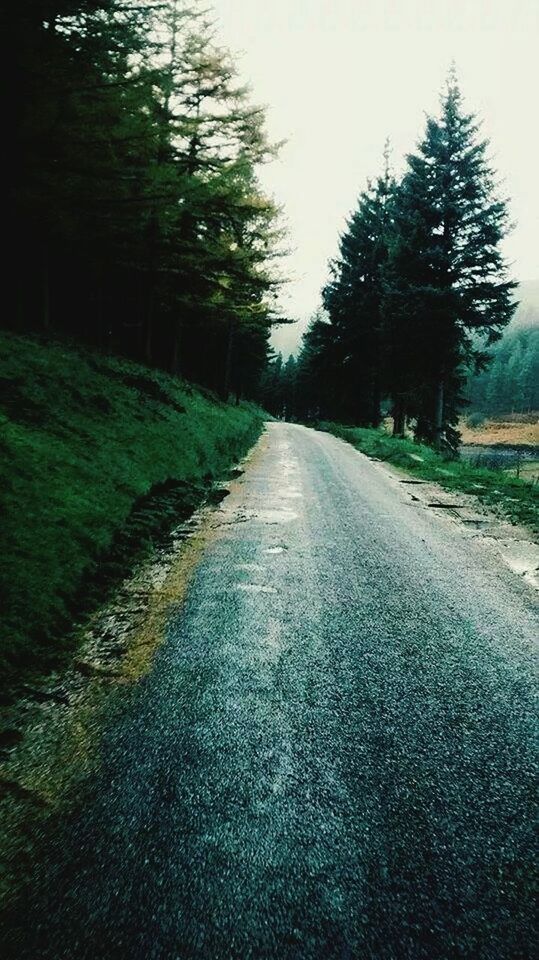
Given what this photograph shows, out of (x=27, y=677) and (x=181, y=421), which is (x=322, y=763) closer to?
(x=27, y=677)

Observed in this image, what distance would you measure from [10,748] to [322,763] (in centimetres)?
182

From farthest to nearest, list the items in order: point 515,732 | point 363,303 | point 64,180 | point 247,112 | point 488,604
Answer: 1. point 363,303
2. point 247,112
3. point 64,180
4. point 488,604
5. point 515,732

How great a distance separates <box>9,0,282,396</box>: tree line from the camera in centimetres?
663

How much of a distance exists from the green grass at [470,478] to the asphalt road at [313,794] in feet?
17.0

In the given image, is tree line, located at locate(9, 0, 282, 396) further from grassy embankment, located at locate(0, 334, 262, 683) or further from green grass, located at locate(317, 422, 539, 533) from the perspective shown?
green grass, located at locate(317, 422, 539, 533)

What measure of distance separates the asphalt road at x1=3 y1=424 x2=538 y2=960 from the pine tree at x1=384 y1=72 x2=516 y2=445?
18444 millimetres

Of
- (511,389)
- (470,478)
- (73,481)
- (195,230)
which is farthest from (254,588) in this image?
(511,389)

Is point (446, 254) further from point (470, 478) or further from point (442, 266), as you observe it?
point (470, 478)

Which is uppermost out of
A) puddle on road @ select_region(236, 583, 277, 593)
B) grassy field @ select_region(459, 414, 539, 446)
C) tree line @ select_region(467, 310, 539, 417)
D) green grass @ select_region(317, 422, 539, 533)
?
tree line @ select_region(467, 310, 539, 417)

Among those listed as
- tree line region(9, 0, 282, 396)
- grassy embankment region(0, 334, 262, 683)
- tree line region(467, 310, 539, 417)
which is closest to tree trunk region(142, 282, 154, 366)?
tree line region(9, 0, 282, 396)

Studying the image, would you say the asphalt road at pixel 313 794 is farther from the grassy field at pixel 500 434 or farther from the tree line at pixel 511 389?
the tree line at pixel 511 389

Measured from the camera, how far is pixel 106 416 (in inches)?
392

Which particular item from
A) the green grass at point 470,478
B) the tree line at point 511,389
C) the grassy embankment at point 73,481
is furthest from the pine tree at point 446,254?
the tree line at point 511,389

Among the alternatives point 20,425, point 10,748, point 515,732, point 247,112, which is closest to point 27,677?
point 10,748
